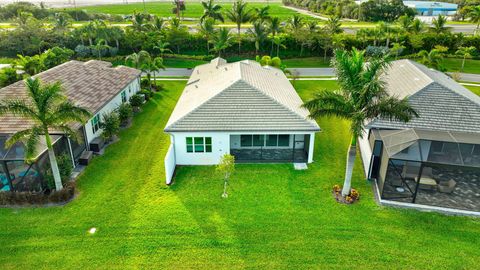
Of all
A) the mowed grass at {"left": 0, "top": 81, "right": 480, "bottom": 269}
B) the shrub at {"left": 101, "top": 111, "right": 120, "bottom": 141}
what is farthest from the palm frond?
the shrub at {"left": 101, "top": 111, "right": 120, "bottom": 141}

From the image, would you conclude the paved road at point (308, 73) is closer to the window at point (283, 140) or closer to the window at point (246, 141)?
the window at point (283, 140)

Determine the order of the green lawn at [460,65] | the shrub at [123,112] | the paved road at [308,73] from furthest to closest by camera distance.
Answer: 1. the green lawn at [460,65]
2. the paved road at [308,73]
3. the shrub at [123,112]

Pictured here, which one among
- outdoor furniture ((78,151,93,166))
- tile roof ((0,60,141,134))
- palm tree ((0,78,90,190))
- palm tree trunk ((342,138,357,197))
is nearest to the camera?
palm tree ((0,78,90,190))

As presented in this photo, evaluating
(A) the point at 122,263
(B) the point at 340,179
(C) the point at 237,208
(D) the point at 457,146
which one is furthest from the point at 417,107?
(A) the point at 122,263

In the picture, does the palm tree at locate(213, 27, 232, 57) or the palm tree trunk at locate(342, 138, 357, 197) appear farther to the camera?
the palm tree at locate(213, 27, 232, 57)

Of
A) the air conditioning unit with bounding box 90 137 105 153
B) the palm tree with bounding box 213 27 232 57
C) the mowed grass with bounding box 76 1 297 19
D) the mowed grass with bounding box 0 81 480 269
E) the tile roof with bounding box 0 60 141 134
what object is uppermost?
the mowed grass with bounding box 76 1 297 19

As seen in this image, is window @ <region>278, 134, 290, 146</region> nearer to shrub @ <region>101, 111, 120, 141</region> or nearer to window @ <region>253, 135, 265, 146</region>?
window @ <region>253, 135, 265, 146</region>

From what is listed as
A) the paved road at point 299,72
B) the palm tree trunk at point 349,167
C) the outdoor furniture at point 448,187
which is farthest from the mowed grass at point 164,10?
the palm tree trunk at point 349,167
